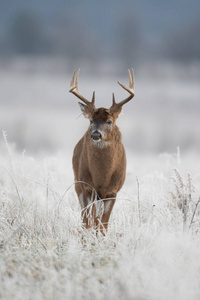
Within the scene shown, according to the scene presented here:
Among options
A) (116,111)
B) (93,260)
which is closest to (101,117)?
(116,111)

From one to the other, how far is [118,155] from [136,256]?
192cm

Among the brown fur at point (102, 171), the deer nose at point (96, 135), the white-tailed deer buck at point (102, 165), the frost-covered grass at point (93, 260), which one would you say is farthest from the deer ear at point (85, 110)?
the frost-covered grass at point (93, 260)

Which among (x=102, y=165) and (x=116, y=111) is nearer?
(x=102, y=165)

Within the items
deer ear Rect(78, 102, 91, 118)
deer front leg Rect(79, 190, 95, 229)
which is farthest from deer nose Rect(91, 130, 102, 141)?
deer front leg Rect(79, 190, 95, 229)

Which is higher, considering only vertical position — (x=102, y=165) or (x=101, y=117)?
(x=101, y=117)

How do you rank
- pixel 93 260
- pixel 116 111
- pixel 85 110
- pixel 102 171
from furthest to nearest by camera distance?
pixel 85 110, pixel 116 111, pixel 102 171, pixel 93 260

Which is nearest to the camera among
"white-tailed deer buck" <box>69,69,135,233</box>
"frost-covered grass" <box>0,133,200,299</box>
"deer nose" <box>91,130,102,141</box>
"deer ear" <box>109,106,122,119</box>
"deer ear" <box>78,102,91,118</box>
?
"frost-covered grass" <box>0,133,200,299</box>

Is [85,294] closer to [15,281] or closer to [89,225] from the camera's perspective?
[15,281]

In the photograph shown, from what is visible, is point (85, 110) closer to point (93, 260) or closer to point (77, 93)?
point (77, 93)

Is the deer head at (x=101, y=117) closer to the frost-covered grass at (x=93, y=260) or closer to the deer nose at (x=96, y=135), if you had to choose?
the deer nose at (x=96, y=135)

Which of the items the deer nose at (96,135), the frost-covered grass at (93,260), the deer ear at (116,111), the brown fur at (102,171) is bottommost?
the frost-covered grass at (93,260)

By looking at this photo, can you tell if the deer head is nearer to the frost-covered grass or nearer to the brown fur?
the brown fur

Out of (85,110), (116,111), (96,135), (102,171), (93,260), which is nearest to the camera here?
(93,260)

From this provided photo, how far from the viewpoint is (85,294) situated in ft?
13.4
